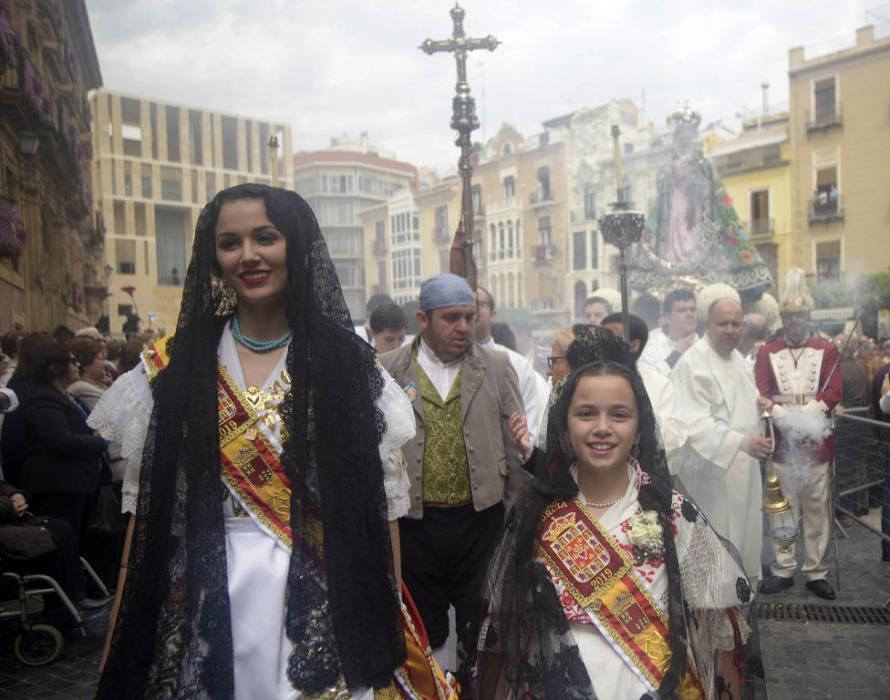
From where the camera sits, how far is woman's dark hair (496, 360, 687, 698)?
8.00 ft

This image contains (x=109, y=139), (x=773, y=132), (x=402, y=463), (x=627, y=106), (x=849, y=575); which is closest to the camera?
(x=402, y=463)

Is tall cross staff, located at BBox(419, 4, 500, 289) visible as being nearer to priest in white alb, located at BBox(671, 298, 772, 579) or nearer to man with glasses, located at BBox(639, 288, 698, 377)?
man with glasses, located at BBox(639, 288, 698, 377)

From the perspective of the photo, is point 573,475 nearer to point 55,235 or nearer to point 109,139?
point 55,235

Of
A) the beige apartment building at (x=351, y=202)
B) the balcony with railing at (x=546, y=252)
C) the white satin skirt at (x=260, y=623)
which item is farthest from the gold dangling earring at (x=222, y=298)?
the balcony with railing at (x=546, y=252)

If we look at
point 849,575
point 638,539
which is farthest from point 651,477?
point 849,575

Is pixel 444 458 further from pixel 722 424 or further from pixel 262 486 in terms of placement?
pixel 722 424

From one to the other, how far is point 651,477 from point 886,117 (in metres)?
36.5

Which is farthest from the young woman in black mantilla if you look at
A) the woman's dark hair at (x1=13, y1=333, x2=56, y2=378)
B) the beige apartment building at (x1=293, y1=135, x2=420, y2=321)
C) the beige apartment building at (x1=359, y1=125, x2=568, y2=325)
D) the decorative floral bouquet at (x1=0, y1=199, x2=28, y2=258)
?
the beige apartment building at (x1=359, y1=125, x2=568, y2=325)

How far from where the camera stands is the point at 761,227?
1480 inches

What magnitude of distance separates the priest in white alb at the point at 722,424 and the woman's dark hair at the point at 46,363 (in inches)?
169

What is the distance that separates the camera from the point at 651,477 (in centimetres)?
265

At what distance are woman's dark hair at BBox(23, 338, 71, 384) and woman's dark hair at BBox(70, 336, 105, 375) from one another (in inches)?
34.1

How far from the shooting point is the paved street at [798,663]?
4.34 metres

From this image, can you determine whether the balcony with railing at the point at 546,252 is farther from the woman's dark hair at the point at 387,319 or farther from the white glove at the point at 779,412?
the woman's dark hair at the point at 387,319
